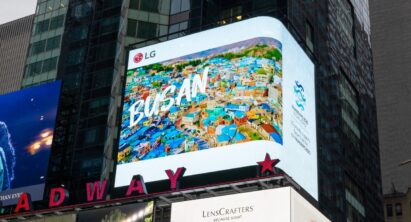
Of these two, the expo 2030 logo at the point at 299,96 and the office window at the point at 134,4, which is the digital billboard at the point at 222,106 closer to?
the expo 2030 logo at the point at 299,96

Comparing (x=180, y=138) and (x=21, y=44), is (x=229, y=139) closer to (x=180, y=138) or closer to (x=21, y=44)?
(x=180, y=138)

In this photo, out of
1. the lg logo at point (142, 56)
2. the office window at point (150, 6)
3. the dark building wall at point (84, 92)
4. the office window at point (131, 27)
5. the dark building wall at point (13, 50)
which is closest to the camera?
the lg logo at point (142, 56)

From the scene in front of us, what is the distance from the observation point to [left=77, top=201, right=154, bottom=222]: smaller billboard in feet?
109

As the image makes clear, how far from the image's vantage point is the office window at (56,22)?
87.6 meters

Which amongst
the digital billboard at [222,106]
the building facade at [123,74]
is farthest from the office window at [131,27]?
the digital billboard at [222,106]

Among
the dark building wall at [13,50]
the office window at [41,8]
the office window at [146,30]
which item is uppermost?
the dark building wall at [13,50]

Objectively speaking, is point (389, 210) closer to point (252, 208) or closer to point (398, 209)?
point (398, 209)

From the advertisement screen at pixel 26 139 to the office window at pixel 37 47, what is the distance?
30.5 metres

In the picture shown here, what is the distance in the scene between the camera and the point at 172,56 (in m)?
44.3

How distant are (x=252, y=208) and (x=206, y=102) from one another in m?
11.6

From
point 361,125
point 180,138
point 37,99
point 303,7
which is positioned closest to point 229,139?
point 180,138

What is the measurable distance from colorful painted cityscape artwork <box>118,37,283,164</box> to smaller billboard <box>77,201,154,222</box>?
7.26 m

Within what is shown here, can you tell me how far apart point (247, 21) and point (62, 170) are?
121 ft

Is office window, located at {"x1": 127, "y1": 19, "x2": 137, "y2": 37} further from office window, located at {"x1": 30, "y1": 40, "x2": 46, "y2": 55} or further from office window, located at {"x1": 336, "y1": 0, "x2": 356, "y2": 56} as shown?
office window, located at {"x1": 336, "y1": 0, "x2": 356, "y2": 56}
